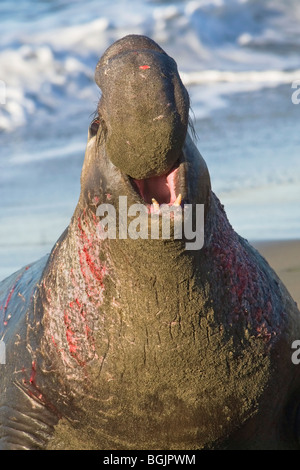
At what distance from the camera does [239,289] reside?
383cm

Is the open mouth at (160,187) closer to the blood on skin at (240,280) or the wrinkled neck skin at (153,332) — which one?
the wrinkled neck skin at (153,332)

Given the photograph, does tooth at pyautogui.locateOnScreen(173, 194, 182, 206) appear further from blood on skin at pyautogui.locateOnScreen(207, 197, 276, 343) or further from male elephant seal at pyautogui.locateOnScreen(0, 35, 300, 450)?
blood on skin at pyautogui.locateOnScreen(207, 197, 276, 343)

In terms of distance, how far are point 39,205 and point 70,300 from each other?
20.1 feet

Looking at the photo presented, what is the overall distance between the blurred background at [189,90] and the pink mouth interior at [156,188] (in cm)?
513

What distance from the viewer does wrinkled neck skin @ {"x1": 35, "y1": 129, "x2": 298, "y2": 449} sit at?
3572mm

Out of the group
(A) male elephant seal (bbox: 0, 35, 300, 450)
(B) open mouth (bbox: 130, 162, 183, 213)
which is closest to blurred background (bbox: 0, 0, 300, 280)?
(A) male elephant seal (bbox: 0, 35, 300, 450)

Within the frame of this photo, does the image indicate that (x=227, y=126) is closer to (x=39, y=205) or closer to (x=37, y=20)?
(x=39, y=205)

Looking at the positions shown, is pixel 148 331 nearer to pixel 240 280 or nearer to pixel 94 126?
pixel 240 280

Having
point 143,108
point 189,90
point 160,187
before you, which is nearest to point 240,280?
point 160,187

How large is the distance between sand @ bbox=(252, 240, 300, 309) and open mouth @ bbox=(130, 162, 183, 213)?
3922 mm

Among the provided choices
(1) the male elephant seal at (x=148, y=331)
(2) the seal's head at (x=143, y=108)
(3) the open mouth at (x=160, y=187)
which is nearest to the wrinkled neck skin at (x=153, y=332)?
(1) the male elephant seal at (x=148, y=331)

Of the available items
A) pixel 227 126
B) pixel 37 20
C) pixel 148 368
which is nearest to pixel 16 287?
pixel 148 368

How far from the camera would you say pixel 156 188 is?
329cm

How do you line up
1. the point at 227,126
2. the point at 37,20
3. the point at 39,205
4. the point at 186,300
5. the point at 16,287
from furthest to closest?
the point at 37,20, the point at 227,126, the point at 39,205, the point at 16,287, the point at 186,300
